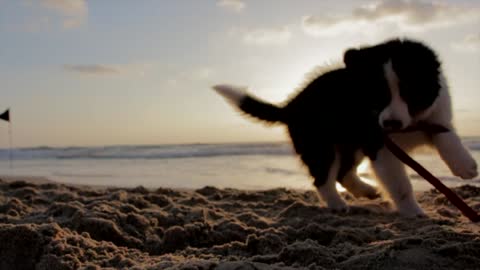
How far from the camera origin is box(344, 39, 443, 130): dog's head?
3.68 metres

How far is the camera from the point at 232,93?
5184mm

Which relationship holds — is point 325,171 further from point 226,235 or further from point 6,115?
point 6,115

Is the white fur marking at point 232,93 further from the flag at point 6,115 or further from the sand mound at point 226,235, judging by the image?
the flag at point 6,115

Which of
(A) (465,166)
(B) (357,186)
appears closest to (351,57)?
Result: (A) (465,166)

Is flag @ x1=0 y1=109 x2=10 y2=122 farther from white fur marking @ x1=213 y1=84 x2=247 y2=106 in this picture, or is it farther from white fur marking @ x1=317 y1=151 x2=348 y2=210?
white fur marking @ x1=317 y1=151 x2=348 y2=210

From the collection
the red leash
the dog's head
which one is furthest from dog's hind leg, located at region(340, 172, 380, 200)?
the dog's head

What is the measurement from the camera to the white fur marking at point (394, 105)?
361 cm

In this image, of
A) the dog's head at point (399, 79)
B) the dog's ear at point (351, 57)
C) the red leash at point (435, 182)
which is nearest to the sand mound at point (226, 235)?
the red leash at point (435, 182)

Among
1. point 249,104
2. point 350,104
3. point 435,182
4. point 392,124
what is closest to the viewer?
point 435,182

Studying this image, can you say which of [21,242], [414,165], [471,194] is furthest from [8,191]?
[471,194]

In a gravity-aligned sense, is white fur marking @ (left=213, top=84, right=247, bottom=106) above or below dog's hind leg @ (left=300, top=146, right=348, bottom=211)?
above

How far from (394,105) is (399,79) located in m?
0.18

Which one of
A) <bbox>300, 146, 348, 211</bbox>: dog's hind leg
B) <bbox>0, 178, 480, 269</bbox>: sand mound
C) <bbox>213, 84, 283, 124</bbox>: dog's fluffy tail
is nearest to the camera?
<bbox>0, 178, 480, 269</bbox>: sand mound

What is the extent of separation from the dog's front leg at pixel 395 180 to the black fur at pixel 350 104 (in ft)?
0.29
